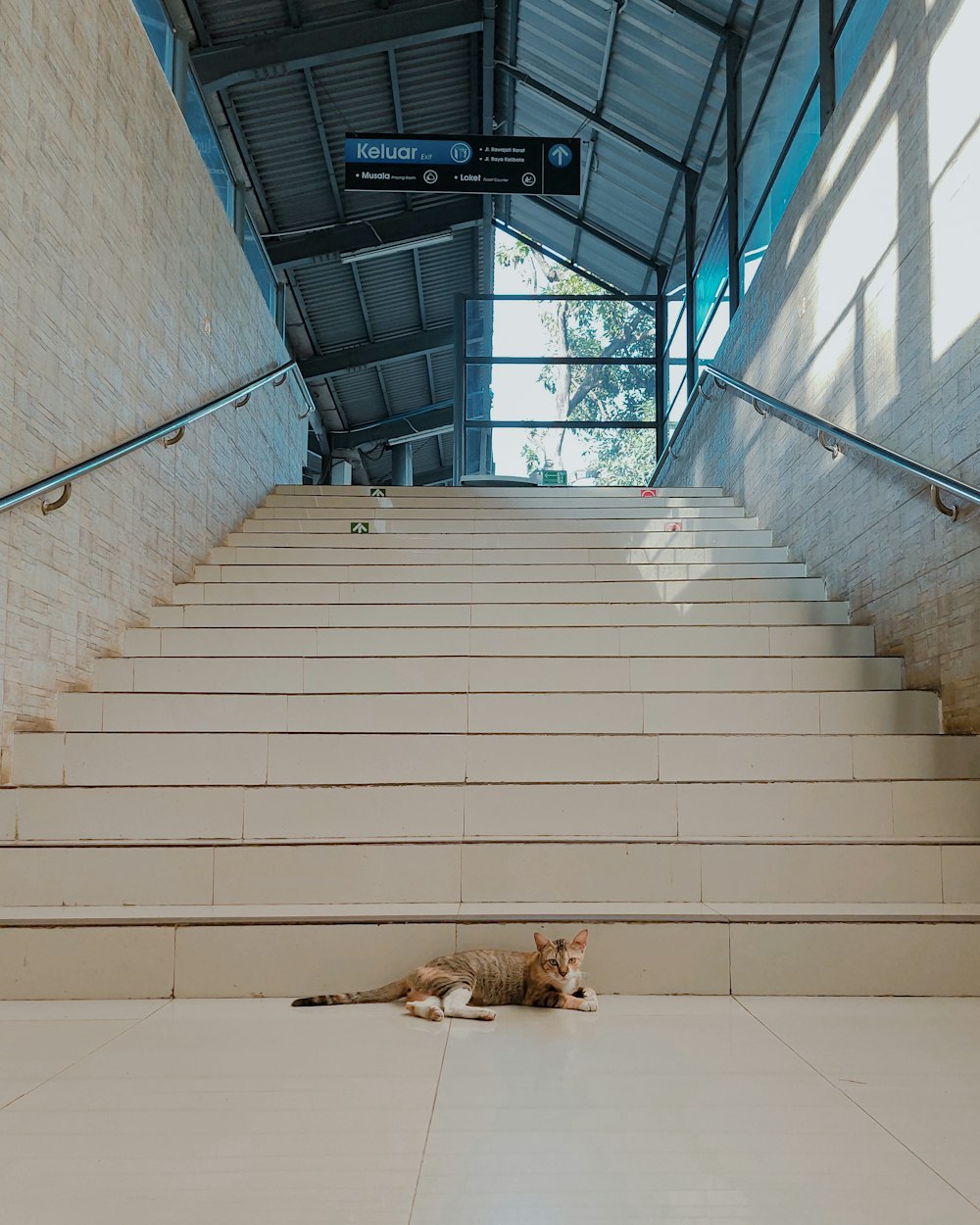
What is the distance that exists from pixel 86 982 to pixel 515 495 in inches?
209

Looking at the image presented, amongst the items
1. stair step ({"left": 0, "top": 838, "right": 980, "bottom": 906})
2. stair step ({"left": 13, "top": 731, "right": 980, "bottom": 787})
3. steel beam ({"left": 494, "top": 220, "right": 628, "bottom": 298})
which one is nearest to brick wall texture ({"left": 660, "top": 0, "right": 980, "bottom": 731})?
stair step ({"left": 13, "top": 731, "right": 980, "bottom": 787})

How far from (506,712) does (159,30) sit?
4.28 m

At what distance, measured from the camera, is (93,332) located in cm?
446

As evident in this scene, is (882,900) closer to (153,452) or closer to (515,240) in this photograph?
(153,452)

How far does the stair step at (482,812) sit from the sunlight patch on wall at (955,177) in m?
1.77

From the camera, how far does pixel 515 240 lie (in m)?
13.9

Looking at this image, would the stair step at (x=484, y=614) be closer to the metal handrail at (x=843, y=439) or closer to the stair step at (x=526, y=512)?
the metal handrail at (x=843, y=439)

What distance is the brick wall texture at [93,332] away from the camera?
3.77 meters

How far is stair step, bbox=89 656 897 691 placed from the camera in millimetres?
4352

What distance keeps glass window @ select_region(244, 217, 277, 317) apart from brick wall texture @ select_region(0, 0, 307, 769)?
1668 millimetres

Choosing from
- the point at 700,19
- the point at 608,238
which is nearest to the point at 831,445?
the point at 700,19

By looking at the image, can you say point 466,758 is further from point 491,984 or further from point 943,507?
point 943,507

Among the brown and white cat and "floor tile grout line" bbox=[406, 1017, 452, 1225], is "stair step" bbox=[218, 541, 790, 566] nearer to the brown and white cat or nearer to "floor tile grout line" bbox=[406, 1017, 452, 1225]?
the brown and white cat

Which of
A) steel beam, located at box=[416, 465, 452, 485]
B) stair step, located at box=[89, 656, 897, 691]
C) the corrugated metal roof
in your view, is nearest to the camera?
Answer: stair step, located at box=[89, 656, 897, 691]
